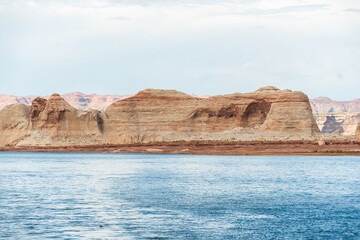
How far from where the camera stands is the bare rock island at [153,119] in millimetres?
121438

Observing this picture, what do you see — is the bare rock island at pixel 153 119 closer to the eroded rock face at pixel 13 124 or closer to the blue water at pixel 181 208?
the eroded rock face at pixel 13 124

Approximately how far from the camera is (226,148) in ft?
338

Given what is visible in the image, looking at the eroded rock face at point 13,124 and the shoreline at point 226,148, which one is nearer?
the shoreline at point 226,148

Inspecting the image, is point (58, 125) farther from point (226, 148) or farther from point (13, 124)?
point (226, 148)

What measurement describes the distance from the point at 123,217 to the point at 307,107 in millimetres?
94779

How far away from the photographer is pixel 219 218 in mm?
25438

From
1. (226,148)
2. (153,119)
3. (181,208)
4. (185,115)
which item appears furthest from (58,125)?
(181,208)

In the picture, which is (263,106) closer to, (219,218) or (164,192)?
(164,192)

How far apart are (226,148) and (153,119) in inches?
1039

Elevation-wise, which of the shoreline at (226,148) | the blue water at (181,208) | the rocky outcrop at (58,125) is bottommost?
the blue water at (181,208)

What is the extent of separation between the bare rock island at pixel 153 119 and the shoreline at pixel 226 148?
10.5 ft

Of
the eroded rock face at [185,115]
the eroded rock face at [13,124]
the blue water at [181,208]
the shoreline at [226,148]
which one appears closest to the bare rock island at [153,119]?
the eroded rock face at [185,115]

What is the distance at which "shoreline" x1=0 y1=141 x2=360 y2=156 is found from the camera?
3551 inches

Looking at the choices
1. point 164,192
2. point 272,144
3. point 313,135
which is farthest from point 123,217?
point 313,135
